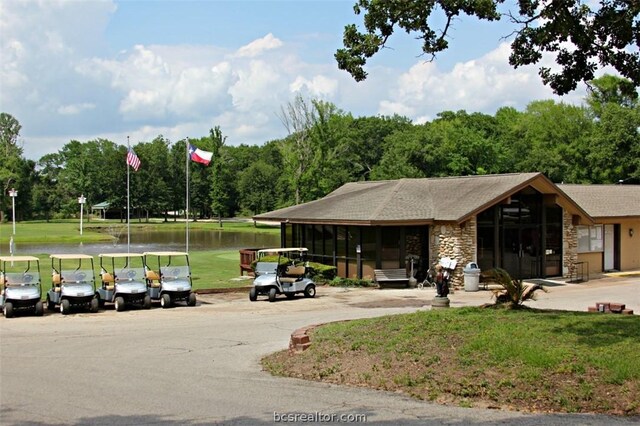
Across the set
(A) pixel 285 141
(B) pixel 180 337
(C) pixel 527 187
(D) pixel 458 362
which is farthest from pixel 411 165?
(D) pixel 458 362

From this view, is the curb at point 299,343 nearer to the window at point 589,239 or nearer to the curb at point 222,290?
the curb at point 222,290

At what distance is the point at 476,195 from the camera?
2833cm

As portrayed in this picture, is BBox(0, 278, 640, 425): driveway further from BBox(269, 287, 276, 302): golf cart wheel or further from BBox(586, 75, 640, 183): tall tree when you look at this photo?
BBox(586, 75, 640, 183): tall tree

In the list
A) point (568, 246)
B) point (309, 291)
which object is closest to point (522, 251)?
point (568, 246)

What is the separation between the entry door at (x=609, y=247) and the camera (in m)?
33.5

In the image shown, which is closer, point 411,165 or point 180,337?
point 180,337

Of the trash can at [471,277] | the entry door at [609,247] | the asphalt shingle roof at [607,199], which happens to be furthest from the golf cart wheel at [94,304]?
the entry door at [609,247]

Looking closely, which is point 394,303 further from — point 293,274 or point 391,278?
point 391,278

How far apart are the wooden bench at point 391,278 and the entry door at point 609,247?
12243 millimetres

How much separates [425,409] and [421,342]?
9.12 feet

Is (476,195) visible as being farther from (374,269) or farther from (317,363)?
(317,363)

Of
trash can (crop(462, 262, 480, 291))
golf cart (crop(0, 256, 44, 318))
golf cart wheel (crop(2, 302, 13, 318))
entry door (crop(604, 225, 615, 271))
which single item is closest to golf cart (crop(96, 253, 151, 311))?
golf cart (crop(0, 256, 44, 318))

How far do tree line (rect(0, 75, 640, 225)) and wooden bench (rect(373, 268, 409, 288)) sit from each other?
1273 cm

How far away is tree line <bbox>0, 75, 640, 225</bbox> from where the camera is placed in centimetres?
6469
